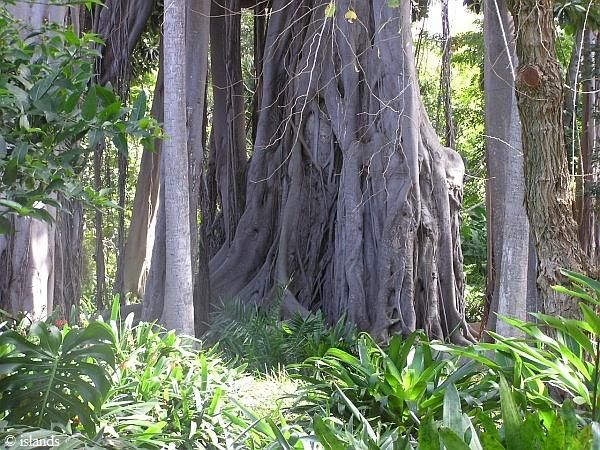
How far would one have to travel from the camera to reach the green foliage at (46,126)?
7.27 feet

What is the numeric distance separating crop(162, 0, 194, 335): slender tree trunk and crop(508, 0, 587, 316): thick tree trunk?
8.75 ft

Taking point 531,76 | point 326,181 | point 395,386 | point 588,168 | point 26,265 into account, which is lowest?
point 395,386

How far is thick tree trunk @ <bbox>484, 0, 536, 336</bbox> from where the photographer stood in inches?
197

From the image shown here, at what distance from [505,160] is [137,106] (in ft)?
15.3

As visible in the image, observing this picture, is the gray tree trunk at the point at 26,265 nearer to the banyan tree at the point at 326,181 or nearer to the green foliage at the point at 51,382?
the banyan tree at the point at 326,181

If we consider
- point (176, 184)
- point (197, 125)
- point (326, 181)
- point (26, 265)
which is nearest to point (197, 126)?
point (197, 125)

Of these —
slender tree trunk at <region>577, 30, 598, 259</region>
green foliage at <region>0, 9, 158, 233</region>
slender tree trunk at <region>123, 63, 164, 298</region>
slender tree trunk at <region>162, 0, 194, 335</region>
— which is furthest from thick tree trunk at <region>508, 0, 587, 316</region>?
slender tree trunk at <region>123, 63, 164, 298</region>

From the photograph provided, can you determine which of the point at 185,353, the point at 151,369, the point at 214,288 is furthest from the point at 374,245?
the point at 151,369

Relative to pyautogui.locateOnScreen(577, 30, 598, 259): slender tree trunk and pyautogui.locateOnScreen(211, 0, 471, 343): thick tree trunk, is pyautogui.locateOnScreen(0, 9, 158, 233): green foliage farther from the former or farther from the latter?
pyautogui.locateOnScreen(577, 30, 598, 259): slender tree trunk

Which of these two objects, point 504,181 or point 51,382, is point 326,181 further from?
point 51,382

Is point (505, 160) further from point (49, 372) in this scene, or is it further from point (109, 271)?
point (109, 271)

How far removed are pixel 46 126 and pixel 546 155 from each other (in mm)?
2385

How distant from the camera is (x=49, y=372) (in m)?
3.15

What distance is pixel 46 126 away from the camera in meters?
2.33
